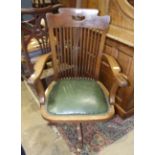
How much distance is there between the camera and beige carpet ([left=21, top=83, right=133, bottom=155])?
4.68ft

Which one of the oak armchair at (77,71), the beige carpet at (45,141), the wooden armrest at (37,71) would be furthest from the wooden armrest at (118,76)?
the beige carpet at (45,141)

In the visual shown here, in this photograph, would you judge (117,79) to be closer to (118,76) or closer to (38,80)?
(118,76)

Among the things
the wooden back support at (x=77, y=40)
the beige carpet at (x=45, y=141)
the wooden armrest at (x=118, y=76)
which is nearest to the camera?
the wooden armrest at (x=118, y=76)

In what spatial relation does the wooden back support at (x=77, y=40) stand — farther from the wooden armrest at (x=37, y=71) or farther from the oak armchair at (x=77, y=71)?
the wooden armrest at (x=37, y=71)

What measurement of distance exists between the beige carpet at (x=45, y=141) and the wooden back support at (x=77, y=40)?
531 millimetres

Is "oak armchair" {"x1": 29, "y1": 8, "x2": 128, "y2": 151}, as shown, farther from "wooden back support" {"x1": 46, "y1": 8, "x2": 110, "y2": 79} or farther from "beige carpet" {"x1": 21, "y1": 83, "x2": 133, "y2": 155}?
"beige carpet" {"x1": 21, "y1": 83, "x2": 133, "y2": 155}

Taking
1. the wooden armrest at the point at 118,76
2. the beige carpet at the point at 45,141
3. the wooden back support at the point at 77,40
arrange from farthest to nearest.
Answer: the beige carpet at the point at 45,141 < the wooden back support at the point at 77,40 < the wooden armrest at the point at 118,76

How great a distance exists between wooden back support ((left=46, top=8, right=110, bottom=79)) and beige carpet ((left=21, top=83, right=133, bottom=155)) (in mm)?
531

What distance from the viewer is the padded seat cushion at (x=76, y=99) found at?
44.3 inches

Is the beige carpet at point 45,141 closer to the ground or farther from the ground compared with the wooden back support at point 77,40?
closer to the ground

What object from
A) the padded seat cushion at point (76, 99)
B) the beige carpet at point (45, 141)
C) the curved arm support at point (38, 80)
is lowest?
the beige carpet at point (45, 141)
